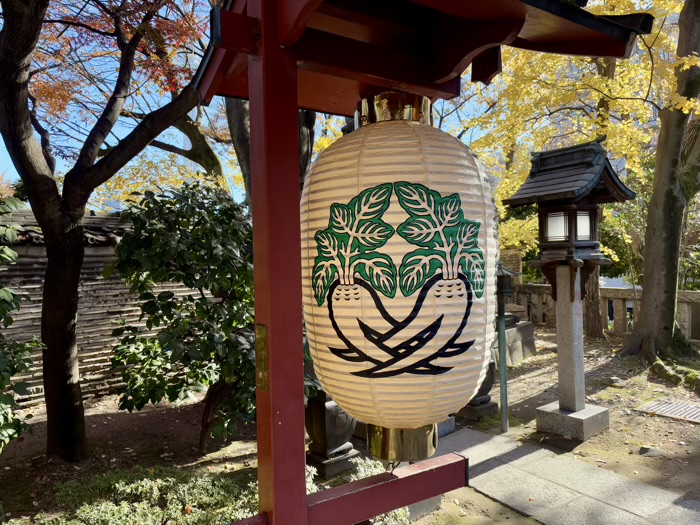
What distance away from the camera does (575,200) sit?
18.3 ft

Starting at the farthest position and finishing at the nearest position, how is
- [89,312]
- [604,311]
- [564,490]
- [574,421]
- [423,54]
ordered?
[604,311] → [89,312] → [574,421] → [564,490] → [423,54]

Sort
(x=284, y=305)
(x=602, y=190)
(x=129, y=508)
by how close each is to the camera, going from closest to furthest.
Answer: (x=284, y=305), (x=129, y=508), (x=602, y=190)

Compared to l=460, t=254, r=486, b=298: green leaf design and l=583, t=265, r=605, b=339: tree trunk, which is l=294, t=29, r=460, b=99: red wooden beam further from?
l=583, t=265, r=605, b=339: tree trunk

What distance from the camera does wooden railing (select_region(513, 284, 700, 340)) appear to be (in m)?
9.71

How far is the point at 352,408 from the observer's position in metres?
1.34

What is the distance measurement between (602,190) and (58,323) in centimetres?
613

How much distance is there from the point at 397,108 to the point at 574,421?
→ 5.29 metres

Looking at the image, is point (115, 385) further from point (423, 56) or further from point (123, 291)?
point (423, 56)

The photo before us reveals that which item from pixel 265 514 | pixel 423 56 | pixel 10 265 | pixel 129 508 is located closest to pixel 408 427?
pixel 265 514

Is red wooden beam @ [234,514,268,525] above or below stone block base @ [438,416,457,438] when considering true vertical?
above

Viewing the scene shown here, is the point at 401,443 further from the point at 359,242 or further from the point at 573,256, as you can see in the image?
the point at 573,256

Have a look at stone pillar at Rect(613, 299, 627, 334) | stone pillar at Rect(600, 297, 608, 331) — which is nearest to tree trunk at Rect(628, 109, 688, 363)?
stone pillar at Rect(613, 299, 627, 334)

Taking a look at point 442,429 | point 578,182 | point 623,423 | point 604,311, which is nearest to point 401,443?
point 442,429

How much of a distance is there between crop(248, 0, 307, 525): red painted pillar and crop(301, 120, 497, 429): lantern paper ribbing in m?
0.10
